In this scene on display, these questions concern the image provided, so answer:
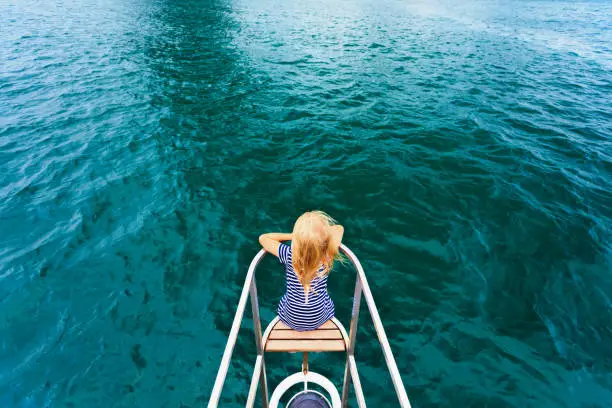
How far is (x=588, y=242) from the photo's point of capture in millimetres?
7863

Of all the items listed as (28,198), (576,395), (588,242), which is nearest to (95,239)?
(28,198)

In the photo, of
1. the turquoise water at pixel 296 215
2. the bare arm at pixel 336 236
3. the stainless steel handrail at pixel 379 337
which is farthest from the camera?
the turquoise water at pixel 296 215

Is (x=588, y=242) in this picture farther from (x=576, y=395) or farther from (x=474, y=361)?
(x=474, y=361)

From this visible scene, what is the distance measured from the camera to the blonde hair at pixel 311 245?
3268 millimetres

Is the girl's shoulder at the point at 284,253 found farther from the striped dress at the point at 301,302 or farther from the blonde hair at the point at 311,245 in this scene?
the blonde hair at the point at 311,245

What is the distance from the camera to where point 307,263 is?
339cm

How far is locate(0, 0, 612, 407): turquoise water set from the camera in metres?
5.45

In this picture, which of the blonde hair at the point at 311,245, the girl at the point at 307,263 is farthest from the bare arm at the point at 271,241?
the blonde hair at the point at 311,245

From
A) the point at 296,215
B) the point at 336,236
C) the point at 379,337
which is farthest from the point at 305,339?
the point at 296,215

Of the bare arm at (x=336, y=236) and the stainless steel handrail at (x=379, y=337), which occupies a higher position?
the bare arm at (x=336, y=236)

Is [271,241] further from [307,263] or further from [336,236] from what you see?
[336,236]

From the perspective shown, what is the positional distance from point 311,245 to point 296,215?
215 inches

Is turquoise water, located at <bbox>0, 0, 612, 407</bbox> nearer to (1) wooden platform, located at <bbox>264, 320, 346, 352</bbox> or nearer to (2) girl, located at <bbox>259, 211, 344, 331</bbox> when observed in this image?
(1) wooden platform, located at <bbox>264, 320, 346, 352</bbox>

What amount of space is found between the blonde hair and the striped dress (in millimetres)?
324
